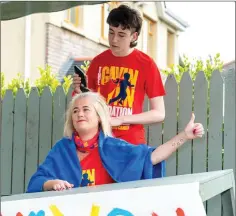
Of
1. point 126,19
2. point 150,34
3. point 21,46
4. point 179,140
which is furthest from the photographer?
point 150,34

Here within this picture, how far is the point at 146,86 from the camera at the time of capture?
2.72 metres

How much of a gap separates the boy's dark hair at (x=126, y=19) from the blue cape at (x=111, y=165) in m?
0.55

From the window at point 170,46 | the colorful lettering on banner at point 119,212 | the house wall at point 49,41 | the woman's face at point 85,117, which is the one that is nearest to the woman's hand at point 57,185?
the woman's face at point 85,117

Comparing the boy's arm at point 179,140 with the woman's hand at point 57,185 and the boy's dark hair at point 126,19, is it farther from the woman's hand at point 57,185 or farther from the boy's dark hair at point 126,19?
the boy's dark hair at point 126,19

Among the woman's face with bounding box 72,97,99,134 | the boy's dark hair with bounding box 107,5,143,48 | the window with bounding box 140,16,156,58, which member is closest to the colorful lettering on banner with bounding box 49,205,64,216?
the woman's face with bounding box 72,97,99,134

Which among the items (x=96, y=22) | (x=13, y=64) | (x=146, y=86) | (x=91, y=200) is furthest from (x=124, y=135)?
(x=96, y=22)

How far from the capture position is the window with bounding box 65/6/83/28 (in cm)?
988

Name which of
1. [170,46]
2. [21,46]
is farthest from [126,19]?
[170,46]

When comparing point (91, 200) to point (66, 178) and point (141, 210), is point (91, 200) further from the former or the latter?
point (66, 178)

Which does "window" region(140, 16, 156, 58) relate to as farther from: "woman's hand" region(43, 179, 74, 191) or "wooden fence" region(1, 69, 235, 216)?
"woman's hand" region(43, 179, 74, 191)

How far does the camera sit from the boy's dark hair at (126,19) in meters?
2.63

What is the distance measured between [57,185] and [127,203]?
48cm

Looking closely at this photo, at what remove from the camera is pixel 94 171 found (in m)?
2.34

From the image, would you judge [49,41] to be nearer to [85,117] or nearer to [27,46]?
[27,46]
